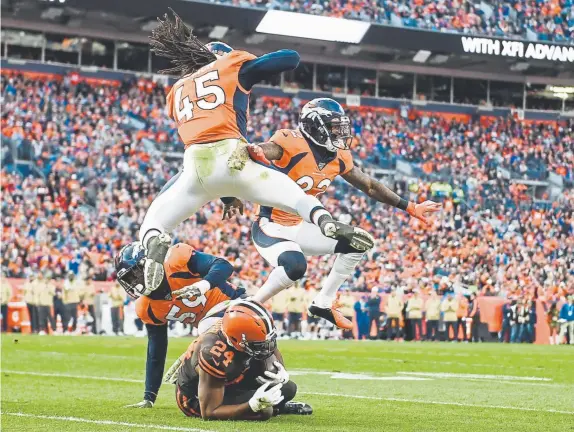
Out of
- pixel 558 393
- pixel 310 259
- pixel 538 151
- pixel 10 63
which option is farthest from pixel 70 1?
pixel 558 393

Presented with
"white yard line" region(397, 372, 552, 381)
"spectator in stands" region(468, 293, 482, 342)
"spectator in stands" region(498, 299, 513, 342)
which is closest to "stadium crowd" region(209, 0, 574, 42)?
"spectator in stands" region(468, 293, 482, 342)

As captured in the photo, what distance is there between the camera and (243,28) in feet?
99.9

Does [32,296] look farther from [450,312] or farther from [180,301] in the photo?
[180,301]

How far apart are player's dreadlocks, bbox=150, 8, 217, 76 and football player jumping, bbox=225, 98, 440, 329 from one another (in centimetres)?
76

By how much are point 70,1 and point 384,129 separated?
10293 mm

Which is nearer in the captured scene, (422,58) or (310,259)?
(310,259)

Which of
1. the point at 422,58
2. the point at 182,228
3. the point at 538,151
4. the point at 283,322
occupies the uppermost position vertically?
the point at 422,58

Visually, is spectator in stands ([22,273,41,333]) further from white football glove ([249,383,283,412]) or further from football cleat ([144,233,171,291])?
white football glove ([249,383,283,412])

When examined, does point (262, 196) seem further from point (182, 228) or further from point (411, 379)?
point (182, 228)

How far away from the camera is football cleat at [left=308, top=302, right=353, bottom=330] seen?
24.6ft

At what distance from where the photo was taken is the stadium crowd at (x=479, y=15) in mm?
32750

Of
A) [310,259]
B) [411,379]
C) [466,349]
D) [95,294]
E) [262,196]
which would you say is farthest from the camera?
[310,259]

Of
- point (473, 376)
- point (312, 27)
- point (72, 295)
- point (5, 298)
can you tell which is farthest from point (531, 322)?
point (473, 376)

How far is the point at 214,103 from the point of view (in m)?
7.00
